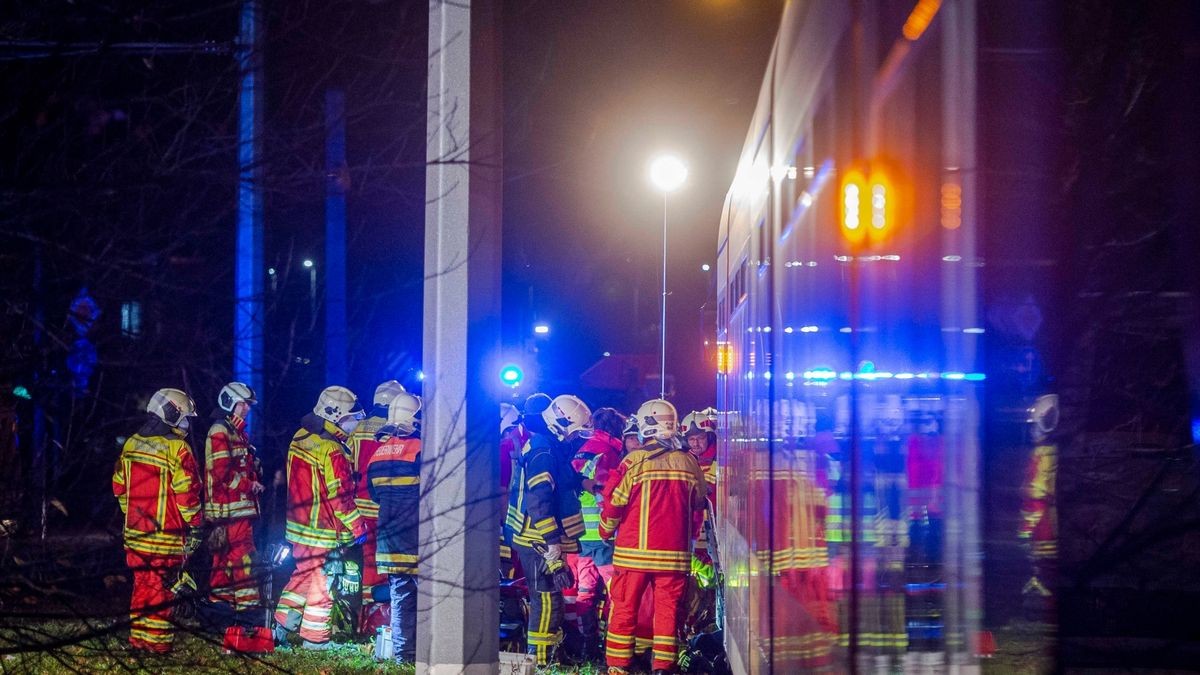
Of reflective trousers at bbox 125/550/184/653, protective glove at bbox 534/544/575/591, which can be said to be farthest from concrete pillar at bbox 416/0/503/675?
protective glove at bbox 534/544/575/591

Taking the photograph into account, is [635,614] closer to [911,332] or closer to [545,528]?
[545,528]

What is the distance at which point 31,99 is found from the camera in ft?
12.3

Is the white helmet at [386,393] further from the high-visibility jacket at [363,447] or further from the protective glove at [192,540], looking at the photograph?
the protective glove at [192,540]

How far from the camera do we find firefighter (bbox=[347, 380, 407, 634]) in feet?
31.3

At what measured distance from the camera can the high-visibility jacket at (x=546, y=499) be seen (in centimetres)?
875

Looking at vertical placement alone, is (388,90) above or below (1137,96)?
above

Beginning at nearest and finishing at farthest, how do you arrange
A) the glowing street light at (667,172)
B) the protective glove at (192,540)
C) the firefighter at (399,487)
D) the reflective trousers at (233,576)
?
the reflective trousers at (233,576)
the protective glove at (192,540)
the firefighter at (399,487)
the glowing street light at (667,172)

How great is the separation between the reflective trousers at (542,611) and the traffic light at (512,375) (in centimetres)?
580

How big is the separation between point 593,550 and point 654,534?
1.68 meters

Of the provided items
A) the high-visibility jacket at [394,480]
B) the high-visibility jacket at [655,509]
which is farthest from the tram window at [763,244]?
the high-visibility jacket at [394,480]

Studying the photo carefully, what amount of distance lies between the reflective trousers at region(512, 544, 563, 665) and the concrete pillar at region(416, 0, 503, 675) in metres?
3.10

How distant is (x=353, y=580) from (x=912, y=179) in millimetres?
7997

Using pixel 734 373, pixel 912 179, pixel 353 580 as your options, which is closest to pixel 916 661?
pixel 912 179

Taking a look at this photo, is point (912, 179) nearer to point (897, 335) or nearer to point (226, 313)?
point (897, 335)
